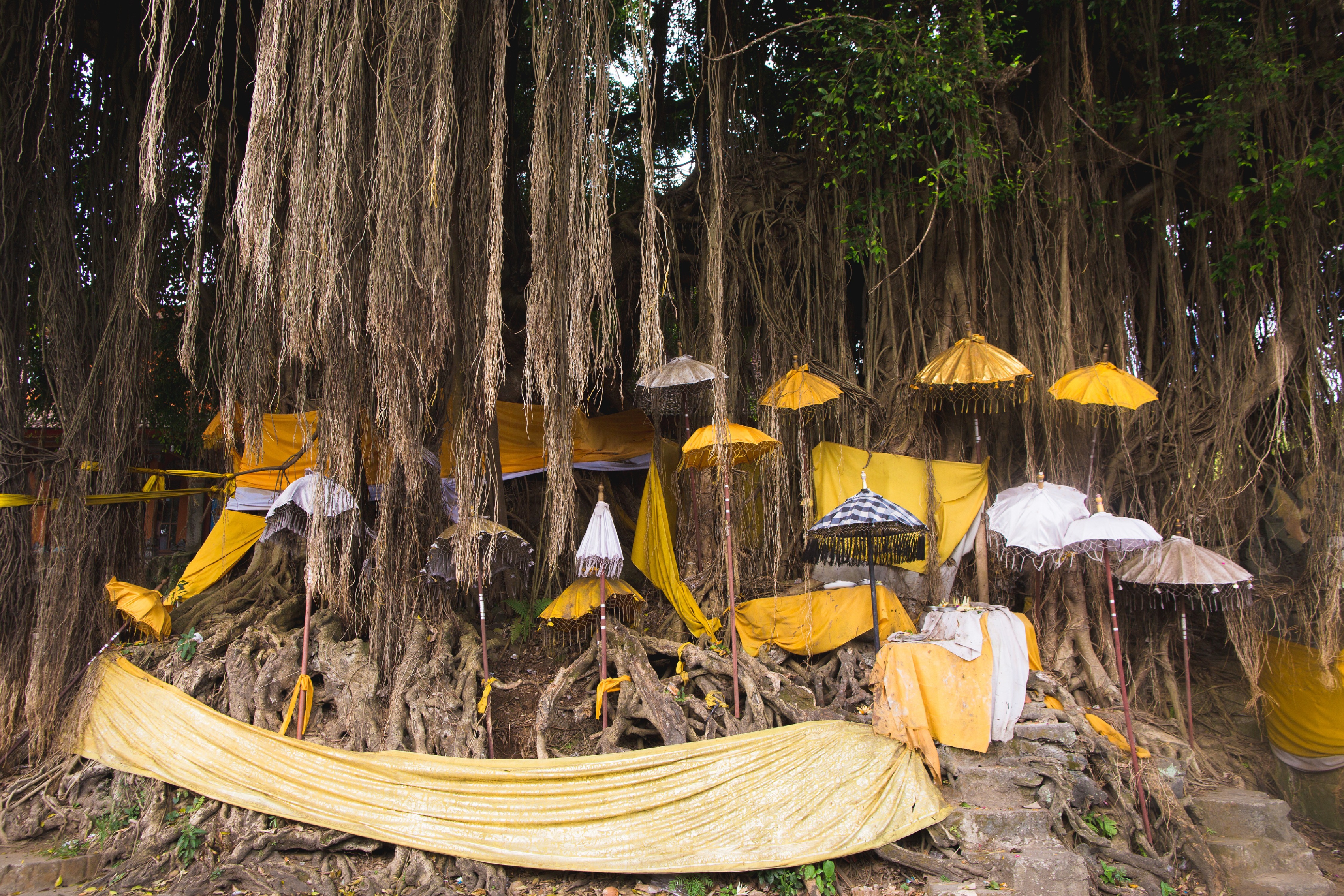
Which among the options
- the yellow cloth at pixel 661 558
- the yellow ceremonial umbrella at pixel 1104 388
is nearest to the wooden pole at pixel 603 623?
the yellow cloth at pixel 661 558

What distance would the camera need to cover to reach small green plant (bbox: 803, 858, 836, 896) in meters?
3.43

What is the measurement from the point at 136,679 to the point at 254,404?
1782 millimetres

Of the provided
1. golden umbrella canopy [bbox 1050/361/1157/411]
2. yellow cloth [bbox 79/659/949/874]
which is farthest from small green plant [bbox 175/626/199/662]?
golden umbrella canopy [bbox 1050/361/1157/411]

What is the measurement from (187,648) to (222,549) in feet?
4.90

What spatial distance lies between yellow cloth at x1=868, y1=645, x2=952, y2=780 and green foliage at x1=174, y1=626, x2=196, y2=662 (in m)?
4.21

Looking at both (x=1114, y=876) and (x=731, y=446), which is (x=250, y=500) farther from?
(x=1114, y=876)

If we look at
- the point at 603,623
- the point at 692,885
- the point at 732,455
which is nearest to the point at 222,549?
the point at 603,623

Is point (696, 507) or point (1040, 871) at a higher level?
point (696, 507)

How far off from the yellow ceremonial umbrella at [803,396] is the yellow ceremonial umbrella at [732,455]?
303 millimetres

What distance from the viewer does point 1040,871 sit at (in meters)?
3.49

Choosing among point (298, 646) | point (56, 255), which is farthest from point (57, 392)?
point (298, 646)

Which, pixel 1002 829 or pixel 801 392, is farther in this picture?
pixel 801 392

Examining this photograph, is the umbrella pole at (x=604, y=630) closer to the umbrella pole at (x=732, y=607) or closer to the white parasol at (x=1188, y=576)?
the umbrella pole at (x=732, y=607)

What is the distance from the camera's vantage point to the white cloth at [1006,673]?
4.04 m
